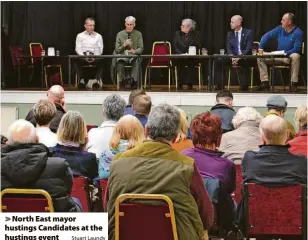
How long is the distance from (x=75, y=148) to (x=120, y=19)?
8260 mm

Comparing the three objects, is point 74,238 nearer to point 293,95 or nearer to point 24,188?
point 24,188

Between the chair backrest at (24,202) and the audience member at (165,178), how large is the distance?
361 millimetres

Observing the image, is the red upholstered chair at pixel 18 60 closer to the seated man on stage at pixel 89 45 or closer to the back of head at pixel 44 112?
the seated man on stage at pixel 89 45

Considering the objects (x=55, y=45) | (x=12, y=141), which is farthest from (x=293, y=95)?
(x=12, y=141)

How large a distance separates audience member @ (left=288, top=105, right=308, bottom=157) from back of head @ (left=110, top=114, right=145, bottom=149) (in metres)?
1.13

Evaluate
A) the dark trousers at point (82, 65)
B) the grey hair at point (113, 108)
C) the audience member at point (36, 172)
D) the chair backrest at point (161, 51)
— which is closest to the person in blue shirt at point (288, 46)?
the chair backrest at point (161, 51)

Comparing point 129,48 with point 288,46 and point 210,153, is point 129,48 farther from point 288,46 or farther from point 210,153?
point 210,153

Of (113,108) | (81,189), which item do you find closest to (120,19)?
(113,108)

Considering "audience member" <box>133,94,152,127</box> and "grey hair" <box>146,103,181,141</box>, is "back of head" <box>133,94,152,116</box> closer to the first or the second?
"audience member" <box>133,94,152,127</box>

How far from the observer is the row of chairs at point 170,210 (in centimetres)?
338

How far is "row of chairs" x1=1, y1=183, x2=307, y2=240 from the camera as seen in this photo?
3379 millimetres

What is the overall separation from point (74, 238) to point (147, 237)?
44 centimetres

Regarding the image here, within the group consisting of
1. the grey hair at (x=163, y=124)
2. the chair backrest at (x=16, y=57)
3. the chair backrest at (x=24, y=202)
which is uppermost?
the chair backrest at (x=16, y=57)

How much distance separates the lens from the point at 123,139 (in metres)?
4.46
